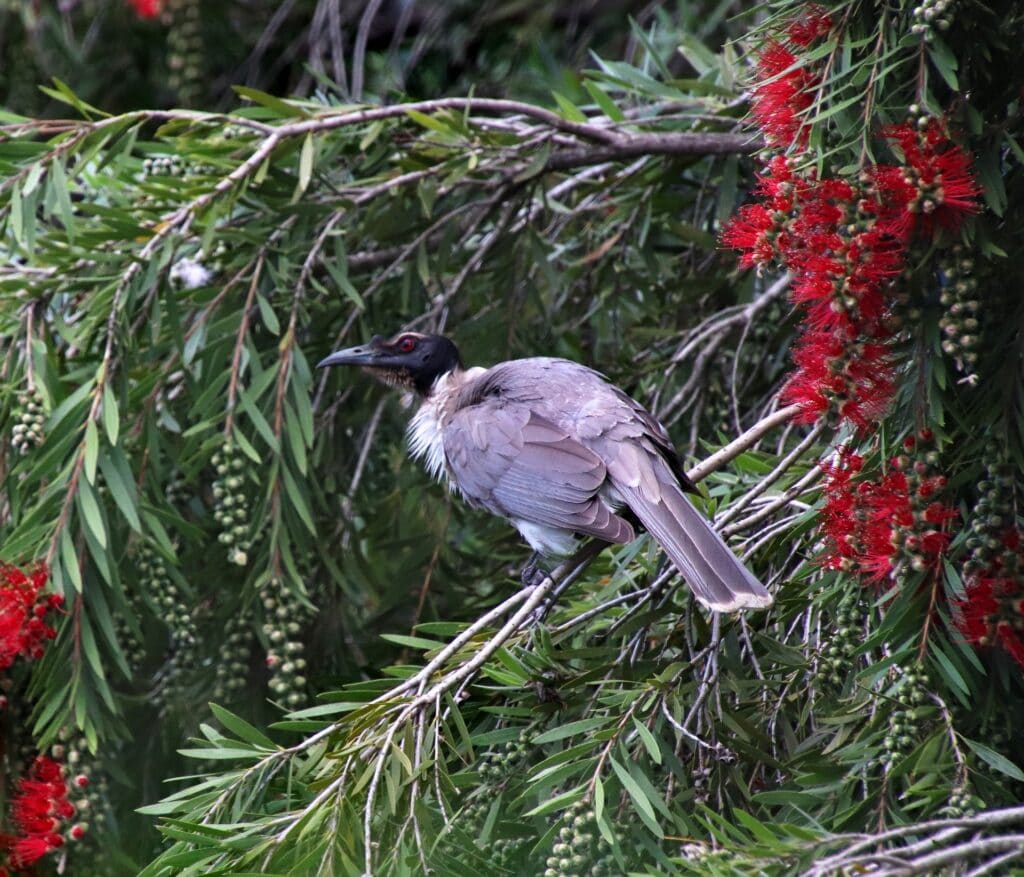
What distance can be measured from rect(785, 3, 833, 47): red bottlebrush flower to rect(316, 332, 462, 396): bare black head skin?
2007 millimetres

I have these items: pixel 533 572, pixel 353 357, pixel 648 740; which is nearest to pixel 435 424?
pixel 353 357

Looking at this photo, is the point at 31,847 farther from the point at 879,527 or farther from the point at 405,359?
the point at 879,527

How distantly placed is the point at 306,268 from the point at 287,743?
1572mm

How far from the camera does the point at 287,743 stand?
175 inches

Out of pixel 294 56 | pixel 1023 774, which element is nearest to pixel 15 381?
pixel 1023 774

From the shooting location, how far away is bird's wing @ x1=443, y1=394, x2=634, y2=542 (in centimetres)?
371

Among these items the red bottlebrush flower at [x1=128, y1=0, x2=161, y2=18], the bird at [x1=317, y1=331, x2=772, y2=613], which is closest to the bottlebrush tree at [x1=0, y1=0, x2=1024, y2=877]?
the bird at [x1=317, y1=331, x2=772, y2=613]

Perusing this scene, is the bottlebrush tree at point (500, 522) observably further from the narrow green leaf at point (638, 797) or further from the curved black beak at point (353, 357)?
the curved black beak at point (353, 357)

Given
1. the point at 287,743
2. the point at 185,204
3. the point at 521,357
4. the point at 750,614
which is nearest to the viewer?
the point at 750,614

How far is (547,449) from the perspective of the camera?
4004 mm

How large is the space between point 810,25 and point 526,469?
167 centimetres

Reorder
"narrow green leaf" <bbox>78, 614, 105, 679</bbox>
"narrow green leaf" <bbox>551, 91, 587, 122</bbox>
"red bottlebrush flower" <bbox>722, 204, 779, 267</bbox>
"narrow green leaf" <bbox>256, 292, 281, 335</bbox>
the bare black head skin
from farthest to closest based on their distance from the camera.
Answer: the bare black head skin < "narrow green leaf" <bbox>551, 91, 587, 122</bbox> < "narrow green leaf" <bbox>256, 292, 281, 335</bbox> < "narrow green leaf" <bbox>78, 614, 105, 679</bbox> < "red bottlebrush flower" <bbox>722, 204, 779, 267</bbox>

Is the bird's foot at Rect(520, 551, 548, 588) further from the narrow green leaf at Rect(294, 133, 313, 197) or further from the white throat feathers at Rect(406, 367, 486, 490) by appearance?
the narrow green leaf at Rect(294, 133, 313, 197)

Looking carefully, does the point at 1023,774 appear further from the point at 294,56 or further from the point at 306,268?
the point at 294,56
